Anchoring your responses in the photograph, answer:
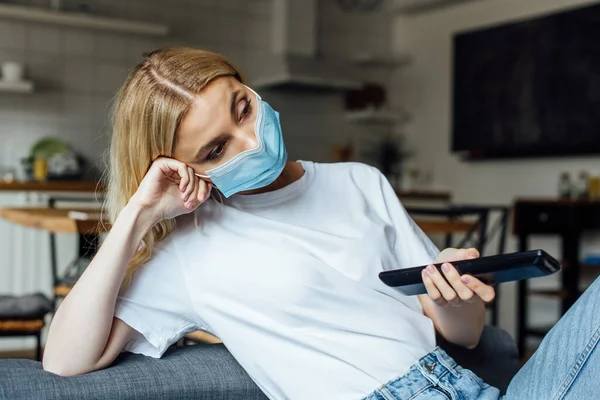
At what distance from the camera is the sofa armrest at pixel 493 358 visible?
1.48 metres

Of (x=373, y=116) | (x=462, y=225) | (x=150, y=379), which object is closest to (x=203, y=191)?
(x=150, y=379)

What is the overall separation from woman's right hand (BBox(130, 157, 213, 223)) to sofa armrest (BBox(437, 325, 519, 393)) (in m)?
0.59

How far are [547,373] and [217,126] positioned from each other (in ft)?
2.04

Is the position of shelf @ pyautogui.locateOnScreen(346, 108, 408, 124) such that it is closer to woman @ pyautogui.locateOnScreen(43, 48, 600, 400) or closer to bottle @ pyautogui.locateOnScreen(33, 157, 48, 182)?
bottle @ pyautogui.locateOnScreen(33, 157, 48, 182)

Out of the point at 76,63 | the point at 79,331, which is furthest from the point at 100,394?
the point at 76,63

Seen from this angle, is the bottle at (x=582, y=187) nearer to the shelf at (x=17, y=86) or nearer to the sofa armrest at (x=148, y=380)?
the shelf at (x=17, y=86)

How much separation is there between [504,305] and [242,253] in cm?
421

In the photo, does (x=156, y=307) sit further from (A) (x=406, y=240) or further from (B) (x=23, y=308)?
(B) (x=23, y=308)

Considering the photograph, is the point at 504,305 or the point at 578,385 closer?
the point at 578,385

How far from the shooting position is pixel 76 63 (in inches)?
196

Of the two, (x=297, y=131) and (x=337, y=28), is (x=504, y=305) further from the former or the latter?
(x=337, y=28)

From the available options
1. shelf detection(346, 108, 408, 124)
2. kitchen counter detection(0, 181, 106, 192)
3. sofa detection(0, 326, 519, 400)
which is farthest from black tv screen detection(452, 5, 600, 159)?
sofa detection(0, 326, 519, 400)

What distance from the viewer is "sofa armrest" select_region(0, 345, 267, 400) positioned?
3.52ft

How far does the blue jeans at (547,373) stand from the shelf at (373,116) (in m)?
4.59
